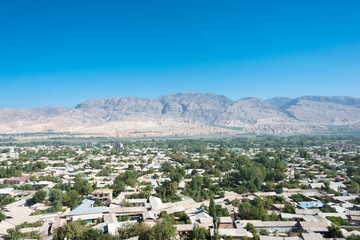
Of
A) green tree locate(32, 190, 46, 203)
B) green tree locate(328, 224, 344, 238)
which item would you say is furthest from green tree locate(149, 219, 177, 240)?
green tree locate(32, 190, 46, 203)

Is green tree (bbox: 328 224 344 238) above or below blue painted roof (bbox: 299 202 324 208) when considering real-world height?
above

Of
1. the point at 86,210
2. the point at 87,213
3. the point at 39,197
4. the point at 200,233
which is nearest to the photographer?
the point at 200,233

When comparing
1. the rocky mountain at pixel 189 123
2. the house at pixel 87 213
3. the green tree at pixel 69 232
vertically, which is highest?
the rocky mountain at pixel 189 123

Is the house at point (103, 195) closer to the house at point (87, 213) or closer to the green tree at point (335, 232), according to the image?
the house at point (87, 213)

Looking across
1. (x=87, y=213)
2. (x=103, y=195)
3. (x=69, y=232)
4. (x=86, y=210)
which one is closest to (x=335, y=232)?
(x=69, y=232)

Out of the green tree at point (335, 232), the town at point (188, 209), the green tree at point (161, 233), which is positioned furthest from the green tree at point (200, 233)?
the green tree at point (335, 232)

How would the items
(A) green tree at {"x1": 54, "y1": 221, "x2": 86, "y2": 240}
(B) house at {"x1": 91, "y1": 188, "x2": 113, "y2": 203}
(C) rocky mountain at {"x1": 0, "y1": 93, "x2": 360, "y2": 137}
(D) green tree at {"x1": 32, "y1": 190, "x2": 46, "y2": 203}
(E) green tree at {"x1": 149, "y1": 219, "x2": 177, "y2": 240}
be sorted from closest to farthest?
1. (E) green tree at {"x1": 149, "y1": 219, "x2": 177, "y2": 240}
2. (A) green tree at {"x1": 54, "y1": 221, "x2": 86, "y2": 240}
3. (D) green tree at {"x1": 32, "y1": 190, "x2": 46, "y2": 203}
4. (B) house at {"x1": 91, "y1": 188, "x2": 113, "y2": 203}
5. (C) rocky mountain at {"x1": 0, "y1": 93, "x2": 360, "y2": 137}

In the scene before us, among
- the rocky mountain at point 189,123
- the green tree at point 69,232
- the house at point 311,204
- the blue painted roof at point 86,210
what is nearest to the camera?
the green tree at point 69,232

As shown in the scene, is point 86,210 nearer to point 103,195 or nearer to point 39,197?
point 103,195

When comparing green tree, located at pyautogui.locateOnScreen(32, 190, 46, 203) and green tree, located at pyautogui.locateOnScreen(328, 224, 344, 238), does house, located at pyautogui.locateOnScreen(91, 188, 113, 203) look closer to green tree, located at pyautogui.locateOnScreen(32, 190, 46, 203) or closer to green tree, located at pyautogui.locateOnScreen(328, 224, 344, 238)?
green tree, located at pyautogui.locateOnScreen(32, 190, 46, 203)

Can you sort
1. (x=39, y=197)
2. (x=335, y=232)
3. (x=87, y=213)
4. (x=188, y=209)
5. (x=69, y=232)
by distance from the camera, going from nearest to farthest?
(x=69, y=232), (x=335, y=232), (x=87, y=213), (x=188, y=209), (x=39, y=197)

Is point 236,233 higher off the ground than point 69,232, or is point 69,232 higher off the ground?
point 69,232

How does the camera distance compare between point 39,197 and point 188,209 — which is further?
point 39,197
